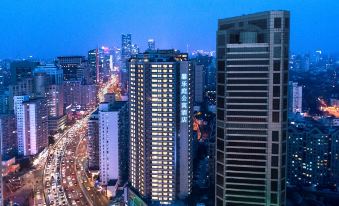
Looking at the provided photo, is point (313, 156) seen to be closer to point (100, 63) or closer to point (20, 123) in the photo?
point (20, 123)

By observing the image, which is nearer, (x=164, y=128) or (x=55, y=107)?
(x=164, y=128)

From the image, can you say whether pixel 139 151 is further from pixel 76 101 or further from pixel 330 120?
pixel 76 101

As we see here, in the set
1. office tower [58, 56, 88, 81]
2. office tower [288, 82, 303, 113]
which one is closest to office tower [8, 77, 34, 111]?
office tower [58, 56, 88, 81]

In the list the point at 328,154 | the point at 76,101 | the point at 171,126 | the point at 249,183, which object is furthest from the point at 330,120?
the point at 76,101

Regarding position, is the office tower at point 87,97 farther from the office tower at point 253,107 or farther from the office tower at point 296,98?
the office tower at point 253,107

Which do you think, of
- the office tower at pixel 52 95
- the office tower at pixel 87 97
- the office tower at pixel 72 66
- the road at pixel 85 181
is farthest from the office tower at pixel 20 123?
the office tower at pixel 72 66

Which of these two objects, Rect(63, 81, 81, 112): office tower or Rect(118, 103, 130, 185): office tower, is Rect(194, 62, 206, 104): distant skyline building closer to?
Rect(63, 81, 81, 112): office tower

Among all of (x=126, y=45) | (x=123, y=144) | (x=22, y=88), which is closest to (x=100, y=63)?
(x=126, y=45)
